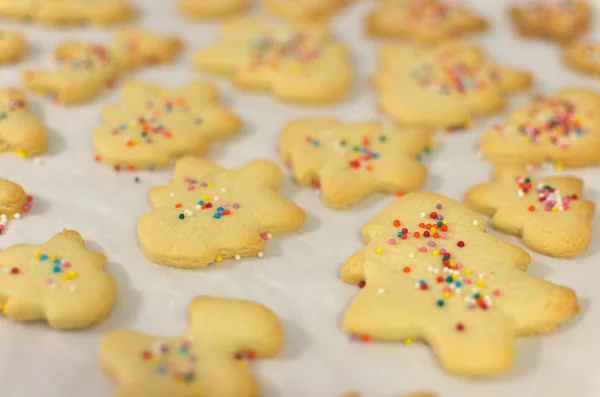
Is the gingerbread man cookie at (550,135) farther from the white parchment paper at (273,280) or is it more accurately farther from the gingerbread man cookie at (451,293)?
the gingerbread man cookie at (451,293)

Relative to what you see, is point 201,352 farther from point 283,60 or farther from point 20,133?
point 283,60

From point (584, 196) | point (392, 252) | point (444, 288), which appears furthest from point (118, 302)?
point (584, 196)

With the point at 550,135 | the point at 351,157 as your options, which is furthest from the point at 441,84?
the point at 351,157

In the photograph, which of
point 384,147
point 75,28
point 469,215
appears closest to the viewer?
point 469,215

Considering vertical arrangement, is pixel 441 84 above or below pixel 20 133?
above

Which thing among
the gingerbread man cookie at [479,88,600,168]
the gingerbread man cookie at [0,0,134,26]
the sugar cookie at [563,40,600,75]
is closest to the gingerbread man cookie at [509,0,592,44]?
the sugar cookie at [563,40,600,75]

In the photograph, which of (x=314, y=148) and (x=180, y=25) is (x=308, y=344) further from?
(x=180, y=25)

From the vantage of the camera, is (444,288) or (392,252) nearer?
(444,288)
